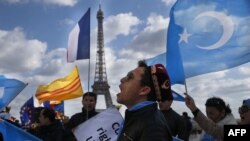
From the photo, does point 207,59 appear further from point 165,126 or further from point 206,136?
point 165,126

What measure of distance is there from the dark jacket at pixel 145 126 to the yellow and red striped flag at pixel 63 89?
30.8 ft

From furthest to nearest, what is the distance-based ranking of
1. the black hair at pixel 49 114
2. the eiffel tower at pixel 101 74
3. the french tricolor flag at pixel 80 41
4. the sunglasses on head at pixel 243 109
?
the eiffel tower at pixel 101 74 < the french tricolor flag at pixel 80 41 < the black hair at pixel 49 114 < the sunglasses on head at pixel 243 109

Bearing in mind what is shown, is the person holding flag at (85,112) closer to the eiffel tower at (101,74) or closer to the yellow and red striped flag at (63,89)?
the yellow and red striped flag at (63,89)

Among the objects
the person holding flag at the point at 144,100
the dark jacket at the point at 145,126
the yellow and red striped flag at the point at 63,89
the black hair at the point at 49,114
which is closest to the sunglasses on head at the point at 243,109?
the person holding flag at the point at 144,100

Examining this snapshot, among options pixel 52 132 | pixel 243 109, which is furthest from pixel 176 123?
pixel 52 132

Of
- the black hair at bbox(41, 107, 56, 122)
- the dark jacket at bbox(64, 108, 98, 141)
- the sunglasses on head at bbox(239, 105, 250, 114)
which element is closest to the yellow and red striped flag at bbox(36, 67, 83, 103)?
the dark jacket at bbox(64, 108, 98, 141)

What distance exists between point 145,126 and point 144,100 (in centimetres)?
45

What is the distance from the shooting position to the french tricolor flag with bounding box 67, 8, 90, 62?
11078 millimetres

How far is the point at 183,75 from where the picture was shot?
7.36 meters

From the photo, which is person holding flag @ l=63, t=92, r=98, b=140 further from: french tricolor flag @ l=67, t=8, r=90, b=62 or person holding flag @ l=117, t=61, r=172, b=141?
person holding flag @ l=117, t=61, r=172, b=141

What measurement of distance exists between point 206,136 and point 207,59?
1.27 metres

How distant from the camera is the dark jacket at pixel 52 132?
332 inches

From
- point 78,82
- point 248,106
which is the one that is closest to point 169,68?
point 248,106

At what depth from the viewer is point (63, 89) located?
14.3m
